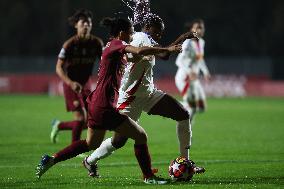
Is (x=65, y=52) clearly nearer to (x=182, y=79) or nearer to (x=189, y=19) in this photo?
(x=182, y=79)

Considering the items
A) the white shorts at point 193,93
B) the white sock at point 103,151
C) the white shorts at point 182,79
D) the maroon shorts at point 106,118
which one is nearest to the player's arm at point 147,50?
the maroon shorts at point 106,118

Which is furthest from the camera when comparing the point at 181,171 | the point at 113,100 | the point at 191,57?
the point at 191,57

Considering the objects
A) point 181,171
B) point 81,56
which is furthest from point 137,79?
point 81,56

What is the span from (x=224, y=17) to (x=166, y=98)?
1983 inches

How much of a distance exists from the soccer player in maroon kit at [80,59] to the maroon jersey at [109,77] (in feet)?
13.9

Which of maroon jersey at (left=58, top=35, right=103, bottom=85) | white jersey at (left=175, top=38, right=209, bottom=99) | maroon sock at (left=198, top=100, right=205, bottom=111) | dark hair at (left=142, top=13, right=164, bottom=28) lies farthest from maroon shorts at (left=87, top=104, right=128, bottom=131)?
maroon sock at (left=198, top=100, right=205, bottom=111)

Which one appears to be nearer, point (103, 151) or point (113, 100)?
point (113, 100)

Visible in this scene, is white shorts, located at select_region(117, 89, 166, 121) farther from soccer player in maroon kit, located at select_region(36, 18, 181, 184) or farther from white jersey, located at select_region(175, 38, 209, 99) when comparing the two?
white jersey, located at select_region(175, 38, 209, 99)

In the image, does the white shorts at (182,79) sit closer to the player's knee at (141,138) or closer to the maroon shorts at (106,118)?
the player's knee at (141,138)

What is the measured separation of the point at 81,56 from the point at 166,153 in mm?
2355

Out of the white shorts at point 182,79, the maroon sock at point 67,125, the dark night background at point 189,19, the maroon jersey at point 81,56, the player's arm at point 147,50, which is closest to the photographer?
the player's arm at point 147,50

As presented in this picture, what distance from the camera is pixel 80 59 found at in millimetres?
15172

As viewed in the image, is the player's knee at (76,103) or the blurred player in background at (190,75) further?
the blurred player in background at (190,75)

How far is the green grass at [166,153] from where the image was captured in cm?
1088
